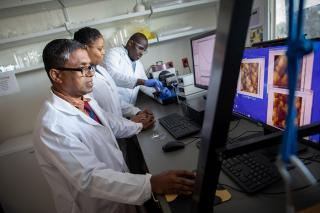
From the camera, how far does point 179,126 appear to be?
1.38m

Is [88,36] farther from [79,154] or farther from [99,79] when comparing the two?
[79,154]

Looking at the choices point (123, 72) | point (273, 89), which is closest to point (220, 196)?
point (273, 89)

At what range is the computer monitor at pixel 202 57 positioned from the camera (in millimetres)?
1393

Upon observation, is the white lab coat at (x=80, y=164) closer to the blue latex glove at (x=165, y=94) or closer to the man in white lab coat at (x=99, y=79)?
the man in white lab coat at (x=99, y=79)

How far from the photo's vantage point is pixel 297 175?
30.1 inches

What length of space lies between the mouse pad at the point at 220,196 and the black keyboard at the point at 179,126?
50 centimetres

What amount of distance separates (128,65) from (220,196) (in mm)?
1984

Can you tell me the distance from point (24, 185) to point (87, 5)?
1.91 meters

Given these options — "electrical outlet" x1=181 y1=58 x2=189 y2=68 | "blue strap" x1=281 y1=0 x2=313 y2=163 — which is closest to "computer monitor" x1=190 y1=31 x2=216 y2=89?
"blue strap" x1=281 y1=0 x2=313 y2=163

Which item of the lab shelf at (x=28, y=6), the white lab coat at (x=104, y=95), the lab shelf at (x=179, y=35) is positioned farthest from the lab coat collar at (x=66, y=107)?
the lab shelf at (x=179, y=35)

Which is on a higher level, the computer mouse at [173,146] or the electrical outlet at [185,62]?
the electrical outlet at [185,62]

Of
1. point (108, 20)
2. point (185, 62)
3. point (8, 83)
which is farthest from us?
point (185, 62)

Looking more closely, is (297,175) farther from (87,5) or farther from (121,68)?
(87,5)

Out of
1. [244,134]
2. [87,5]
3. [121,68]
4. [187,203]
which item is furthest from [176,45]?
[187,203]
